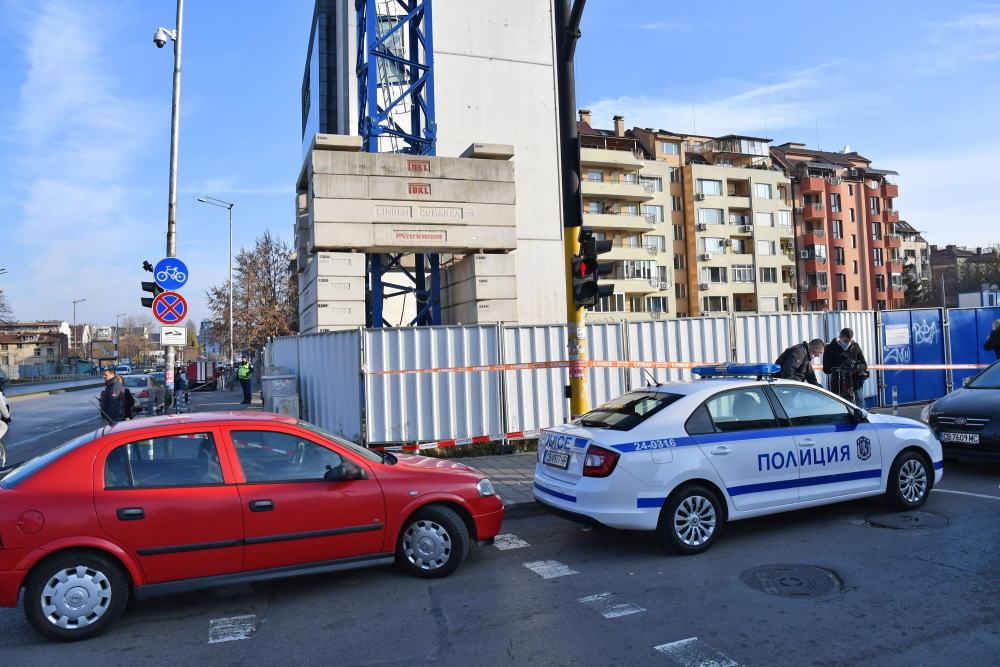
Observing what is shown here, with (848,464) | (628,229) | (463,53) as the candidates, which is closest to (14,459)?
(848,464)

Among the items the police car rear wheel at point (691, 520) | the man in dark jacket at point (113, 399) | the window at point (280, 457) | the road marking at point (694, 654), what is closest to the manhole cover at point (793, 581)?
the police car rear wheel at point (691, 520)

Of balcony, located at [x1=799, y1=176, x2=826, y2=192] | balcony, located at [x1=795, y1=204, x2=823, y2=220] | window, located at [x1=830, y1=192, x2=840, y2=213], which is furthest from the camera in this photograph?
window, located at [x1=830, y1=192, x2=840, y2=213]

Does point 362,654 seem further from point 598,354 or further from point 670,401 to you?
point 598,354

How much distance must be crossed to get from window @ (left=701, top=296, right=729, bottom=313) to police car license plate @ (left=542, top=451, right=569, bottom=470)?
56.6m

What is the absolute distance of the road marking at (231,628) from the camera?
4555mm

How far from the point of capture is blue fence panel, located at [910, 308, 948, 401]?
1488cm

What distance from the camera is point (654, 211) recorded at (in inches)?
2290

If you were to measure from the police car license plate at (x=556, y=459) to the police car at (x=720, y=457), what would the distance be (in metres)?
0.01


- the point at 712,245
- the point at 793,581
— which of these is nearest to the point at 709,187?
the point at 712,245

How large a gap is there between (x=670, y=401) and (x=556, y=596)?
2113 millimetres

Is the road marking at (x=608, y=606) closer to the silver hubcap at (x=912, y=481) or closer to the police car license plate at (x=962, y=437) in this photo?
the silver hubcap at (x=912, y=481)

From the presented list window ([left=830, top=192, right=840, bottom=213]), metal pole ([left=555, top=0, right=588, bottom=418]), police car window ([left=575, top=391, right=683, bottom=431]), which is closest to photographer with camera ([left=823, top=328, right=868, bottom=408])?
metal pole ([left=555, top=0, right=588, bottom=418])

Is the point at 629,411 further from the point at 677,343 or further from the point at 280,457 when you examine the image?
the point at 677,343

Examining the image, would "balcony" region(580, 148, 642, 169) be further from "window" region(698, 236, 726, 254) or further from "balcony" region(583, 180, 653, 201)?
"window" region(698, 236, 726, 254)
